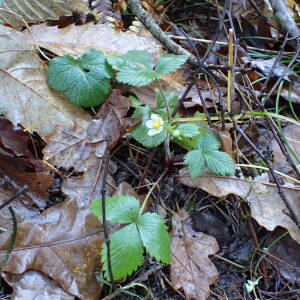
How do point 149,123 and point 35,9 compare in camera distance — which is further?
point 35,9

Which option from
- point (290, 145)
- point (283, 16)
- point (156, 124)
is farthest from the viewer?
point (283, 16)

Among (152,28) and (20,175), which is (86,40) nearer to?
(152,28)

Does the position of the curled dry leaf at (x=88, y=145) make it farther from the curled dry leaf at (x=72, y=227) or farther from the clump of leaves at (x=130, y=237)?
the clump of leaves at (x=130, y=237)

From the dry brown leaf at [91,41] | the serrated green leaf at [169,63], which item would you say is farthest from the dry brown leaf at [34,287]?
the dry brown leaf at [91,41]

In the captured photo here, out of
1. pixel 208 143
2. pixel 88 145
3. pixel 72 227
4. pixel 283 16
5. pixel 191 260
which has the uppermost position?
pixel 283 16

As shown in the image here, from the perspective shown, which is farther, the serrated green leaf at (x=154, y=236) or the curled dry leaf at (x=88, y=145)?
the curled dry leaf at (x=88, y=145)

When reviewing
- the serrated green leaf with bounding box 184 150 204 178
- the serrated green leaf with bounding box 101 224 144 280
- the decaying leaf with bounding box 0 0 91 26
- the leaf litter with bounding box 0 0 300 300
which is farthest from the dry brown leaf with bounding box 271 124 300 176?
the decaying leaf with bounding box 0 0 91 26

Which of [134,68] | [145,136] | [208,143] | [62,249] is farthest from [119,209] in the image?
[134,68]

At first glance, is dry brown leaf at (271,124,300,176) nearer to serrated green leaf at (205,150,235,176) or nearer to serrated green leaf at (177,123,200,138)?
serrated green leaf at (205,150,235,176)
